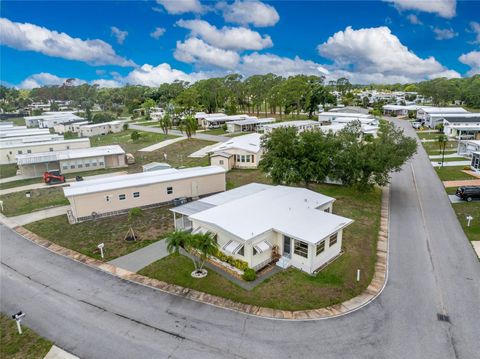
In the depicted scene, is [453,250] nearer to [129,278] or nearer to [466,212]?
[466,212]

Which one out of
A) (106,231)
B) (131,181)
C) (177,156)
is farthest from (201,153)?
(106,231)

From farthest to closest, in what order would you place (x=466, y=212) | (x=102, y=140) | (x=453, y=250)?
Answer: (x=102, y=140) → (x=466, y=212) → (x=453, y=250)

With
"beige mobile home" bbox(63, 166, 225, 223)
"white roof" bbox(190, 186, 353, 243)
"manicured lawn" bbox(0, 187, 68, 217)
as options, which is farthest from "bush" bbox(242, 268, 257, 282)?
"manicured lawn" bbox(0, 187, 68, 217)

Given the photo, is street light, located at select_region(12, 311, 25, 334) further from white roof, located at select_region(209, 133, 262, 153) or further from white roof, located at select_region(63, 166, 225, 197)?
white roof, located at select_region(209, 133, 262, 153)

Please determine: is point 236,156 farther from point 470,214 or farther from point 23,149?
point 23,149

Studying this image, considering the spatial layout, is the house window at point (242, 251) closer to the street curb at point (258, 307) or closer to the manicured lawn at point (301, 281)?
the manicured lawn at point (301, 281)

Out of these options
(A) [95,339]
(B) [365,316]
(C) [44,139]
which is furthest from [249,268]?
(C) [44,139]

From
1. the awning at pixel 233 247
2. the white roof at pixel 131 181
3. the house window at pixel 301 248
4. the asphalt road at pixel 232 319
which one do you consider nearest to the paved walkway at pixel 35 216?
the white roof at pixel 131 181
